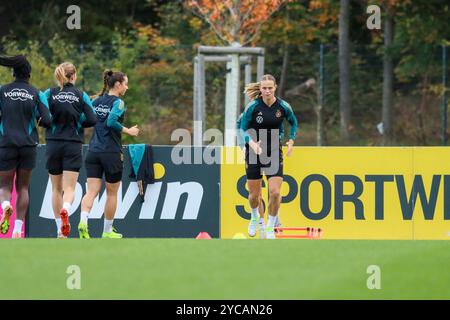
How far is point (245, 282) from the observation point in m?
9.92

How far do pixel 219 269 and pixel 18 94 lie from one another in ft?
15.5

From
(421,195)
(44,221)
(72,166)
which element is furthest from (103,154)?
(421,195)

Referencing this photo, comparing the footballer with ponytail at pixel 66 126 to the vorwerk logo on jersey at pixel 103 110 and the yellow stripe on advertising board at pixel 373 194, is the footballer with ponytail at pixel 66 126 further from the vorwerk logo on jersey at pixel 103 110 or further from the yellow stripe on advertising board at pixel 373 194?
the yellow stripe on advertising board at pixel 373 194

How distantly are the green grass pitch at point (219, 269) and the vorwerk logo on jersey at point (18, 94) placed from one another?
2.34 metres

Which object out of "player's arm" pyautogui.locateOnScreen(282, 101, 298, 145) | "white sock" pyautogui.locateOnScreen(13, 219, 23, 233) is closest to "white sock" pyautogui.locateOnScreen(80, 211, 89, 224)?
"white sock" pyautogui.locateOnScreen(13, 219, 23, 233)

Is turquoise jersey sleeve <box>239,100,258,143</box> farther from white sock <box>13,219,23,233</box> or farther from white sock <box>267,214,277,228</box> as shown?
white sock <box>13,219,23,233</box>

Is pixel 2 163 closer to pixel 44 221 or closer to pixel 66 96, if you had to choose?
pixel 66 96

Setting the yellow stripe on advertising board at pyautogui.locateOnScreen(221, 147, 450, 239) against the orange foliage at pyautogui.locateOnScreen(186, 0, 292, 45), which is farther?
the orange foliage at pyautogui.locateOnScreen(186, 0, 292, 45)

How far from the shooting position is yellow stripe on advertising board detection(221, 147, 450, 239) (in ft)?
59.7

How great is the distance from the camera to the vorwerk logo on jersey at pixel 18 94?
561 inches

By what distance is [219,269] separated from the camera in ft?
34.4

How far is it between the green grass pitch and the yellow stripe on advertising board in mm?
5729

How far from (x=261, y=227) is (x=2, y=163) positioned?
3825 millimetres

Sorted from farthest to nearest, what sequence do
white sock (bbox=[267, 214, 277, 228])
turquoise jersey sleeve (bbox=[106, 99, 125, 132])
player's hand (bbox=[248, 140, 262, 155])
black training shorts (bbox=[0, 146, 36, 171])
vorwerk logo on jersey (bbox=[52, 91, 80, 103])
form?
white sock (bbox=[267, 214, 277, 228])
player's hand (bbox=[248, 140, 262, 155])
turquoise jersey sleeve (bbox=[106, 99, 125, 132])
vorwerk logo on jersey (bbox=[52, 91, 80, 103])
black training shorts (bbox=[0, 146, 36, 171])
